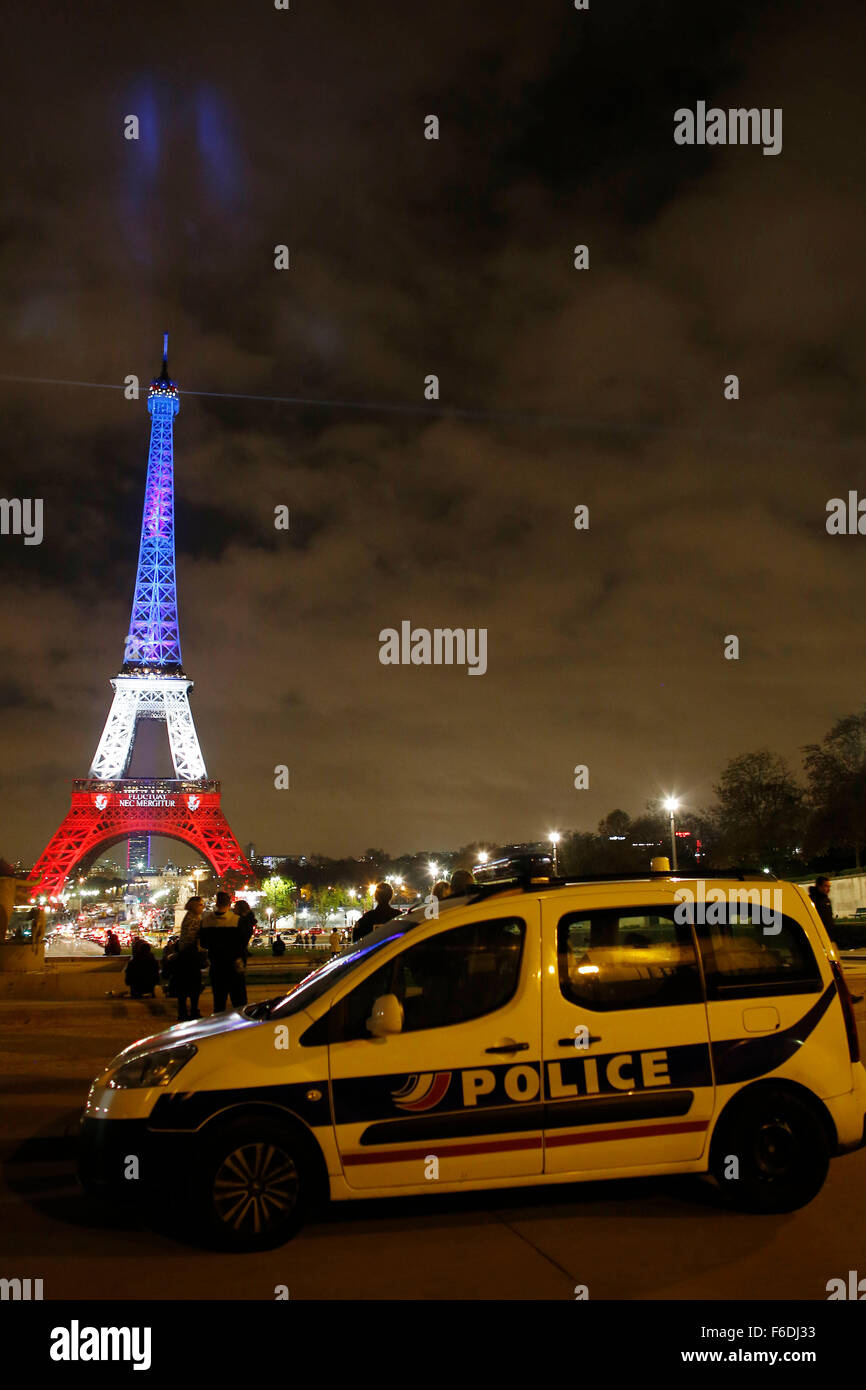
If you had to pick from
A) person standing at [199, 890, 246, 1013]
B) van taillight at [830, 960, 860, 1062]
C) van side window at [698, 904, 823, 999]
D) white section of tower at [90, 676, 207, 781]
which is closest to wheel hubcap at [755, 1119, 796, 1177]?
van taillight at [830, 960, 860, 1062]

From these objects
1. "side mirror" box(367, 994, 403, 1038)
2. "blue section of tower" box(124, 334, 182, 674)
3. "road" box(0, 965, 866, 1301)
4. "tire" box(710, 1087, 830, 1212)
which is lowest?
"road" box(0, 965, 866, 1301)

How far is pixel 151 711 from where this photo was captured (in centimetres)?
8544

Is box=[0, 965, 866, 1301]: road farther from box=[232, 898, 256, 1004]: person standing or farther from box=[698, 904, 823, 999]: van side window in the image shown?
box=[232, 898, 256, 1004]: person standing

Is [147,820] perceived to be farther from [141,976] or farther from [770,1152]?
[770,1152]

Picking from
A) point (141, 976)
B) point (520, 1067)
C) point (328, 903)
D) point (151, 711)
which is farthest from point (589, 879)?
point (328, 903)

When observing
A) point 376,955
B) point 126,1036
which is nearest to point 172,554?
point 126,1036

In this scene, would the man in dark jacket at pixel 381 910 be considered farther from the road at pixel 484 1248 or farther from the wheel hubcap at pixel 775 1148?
the wheel hubcap at pixel 775 1148

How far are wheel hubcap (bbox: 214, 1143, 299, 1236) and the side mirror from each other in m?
0.75

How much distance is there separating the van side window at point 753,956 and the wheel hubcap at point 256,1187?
2.45 metres

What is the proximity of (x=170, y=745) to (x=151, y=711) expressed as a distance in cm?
423

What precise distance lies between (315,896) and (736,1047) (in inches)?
5270

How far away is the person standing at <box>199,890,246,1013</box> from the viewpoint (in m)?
10.4
